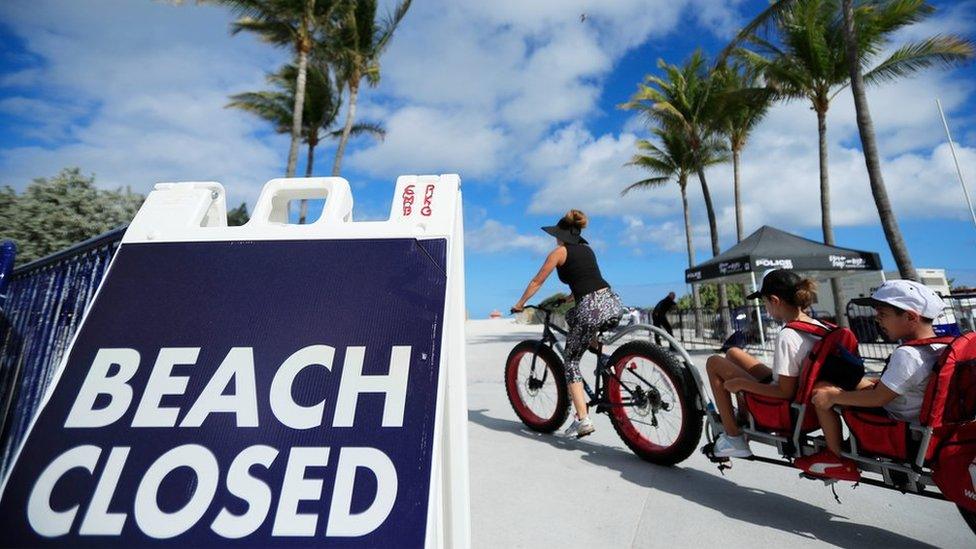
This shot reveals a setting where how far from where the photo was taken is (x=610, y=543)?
6.34 ft

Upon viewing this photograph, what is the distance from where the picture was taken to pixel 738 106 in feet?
52.1

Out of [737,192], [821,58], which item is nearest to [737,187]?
[737,192]

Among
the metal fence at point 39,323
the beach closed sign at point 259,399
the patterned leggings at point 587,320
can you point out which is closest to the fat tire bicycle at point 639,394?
the patterned leggings at point 587,320

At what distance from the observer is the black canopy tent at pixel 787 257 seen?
9094 mm

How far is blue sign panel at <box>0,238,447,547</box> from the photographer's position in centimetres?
99

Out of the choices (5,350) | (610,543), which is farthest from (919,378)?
(5,350)

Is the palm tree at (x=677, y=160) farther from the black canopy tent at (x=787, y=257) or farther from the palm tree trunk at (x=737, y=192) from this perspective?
the black canopy tent at (x=787, y=257)

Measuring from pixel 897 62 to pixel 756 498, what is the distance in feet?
45.5

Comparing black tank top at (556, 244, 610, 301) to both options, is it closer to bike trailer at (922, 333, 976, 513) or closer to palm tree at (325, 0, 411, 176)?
bike trailer at (922, 333, 976, 513)

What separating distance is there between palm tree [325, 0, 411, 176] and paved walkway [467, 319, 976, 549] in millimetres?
17740

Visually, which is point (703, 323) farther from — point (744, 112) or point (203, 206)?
point (203, 206)

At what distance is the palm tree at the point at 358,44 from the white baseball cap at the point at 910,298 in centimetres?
1818

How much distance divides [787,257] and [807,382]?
28.1 ft

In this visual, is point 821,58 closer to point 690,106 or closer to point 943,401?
point 690,106
